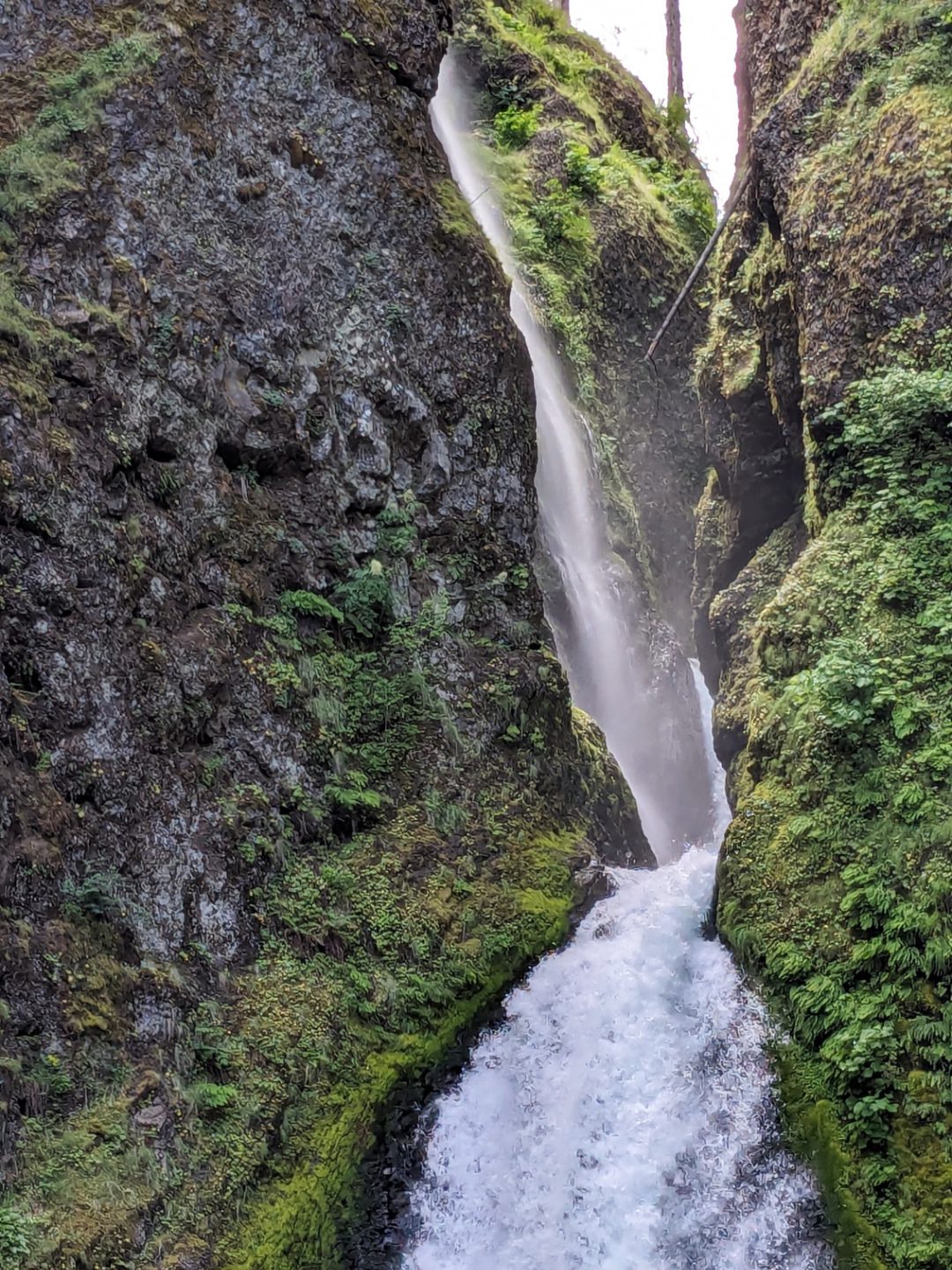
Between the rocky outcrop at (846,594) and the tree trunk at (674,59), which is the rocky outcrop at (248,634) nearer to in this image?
the rocky outcrop at (846,594)

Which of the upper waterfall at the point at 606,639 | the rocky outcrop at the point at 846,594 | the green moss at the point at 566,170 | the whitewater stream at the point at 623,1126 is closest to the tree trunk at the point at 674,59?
the green moss at the point at 566,170

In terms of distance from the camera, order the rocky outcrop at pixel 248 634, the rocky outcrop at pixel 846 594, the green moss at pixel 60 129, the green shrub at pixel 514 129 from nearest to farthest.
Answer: the rocky outcrop at pixel 248 634 < the rocky outcrop at pixel 846 594 < the green moss at pixel 60 129 < the green shrub at pixel 514 129

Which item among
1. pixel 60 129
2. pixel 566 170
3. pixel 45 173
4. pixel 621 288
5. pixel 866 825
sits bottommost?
pixel 866 825

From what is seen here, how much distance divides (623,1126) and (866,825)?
3414mm

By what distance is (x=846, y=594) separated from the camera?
1041 cm

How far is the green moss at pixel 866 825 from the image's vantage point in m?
7.29

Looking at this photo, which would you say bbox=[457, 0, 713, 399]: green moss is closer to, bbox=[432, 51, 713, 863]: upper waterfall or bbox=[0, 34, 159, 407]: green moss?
bbox=[432, 51, 713, 863]: upper waterfall

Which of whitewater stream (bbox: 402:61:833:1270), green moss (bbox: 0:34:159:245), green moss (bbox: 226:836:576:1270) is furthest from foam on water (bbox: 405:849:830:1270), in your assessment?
green moss (bbox: 0:34:159:245)

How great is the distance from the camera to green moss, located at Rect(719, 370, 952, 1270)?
7.29 m

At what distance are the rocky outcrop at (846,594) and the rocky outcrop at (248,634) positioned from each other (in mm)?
2555

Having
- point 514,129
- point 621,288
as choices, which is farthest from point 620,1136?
point 514,129

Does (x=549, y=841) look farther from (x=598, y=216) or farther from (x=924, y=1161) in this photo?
(x=598, y=216)

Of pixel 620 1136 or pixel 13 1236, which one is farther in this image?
pixel 620 1136

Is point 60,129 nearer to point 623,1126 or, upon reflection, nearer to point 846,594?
point 846,594
